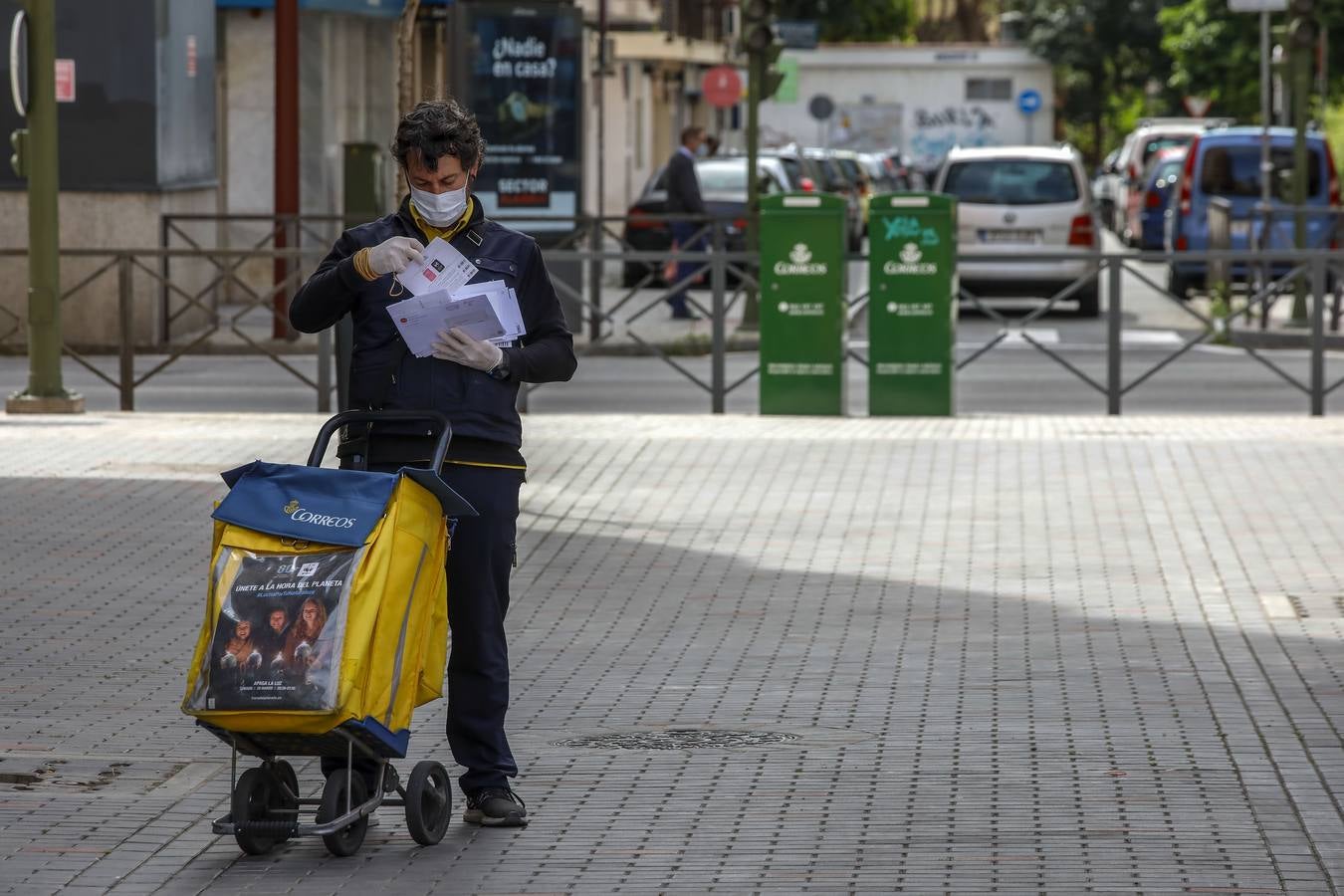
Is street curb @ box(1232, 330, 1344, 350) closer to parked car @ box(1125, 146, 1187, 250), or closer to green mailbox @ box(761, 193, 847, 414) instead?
green mailbox @ box(761, 193, 847, 414)

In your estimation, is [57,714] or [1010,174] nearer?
[57,714]

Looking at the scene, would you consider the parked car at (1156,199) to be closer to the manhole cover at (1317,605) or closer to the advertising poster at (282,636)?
the manhole cover at (1317,605)

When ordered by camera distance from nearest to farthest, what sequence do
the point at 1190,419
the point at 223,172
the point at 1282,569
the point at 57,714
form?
the point at 57,714
the point at 1282,569
the point at 1190,419
the point at 223,172

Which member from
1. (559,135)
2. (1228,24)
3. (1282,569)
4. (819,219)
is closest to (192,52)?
(559,135)

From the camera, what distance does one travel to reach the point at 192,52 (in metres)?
21.8

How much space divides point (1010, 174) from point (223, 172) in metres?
7.93

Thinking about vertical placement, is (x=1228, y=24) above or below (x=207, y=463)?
above

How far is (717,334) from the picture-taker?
15992 millimetres

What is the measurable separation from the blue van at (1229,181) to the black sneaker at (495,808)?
69.8 ft

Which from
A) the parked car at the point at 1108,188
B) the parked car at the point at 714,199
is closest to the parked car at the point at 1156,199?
the parked car at the point at 714,199

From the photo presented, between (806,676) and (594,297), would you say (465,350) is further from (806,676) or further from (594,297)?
(594,297)

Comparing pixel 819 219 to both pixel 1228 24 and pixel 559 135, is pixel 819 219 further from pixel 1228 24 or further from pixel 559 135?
pixel 1228 24

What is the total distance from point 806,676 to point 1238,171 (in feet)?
70.4

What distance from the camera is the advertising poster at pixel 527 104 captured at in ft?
70.3
